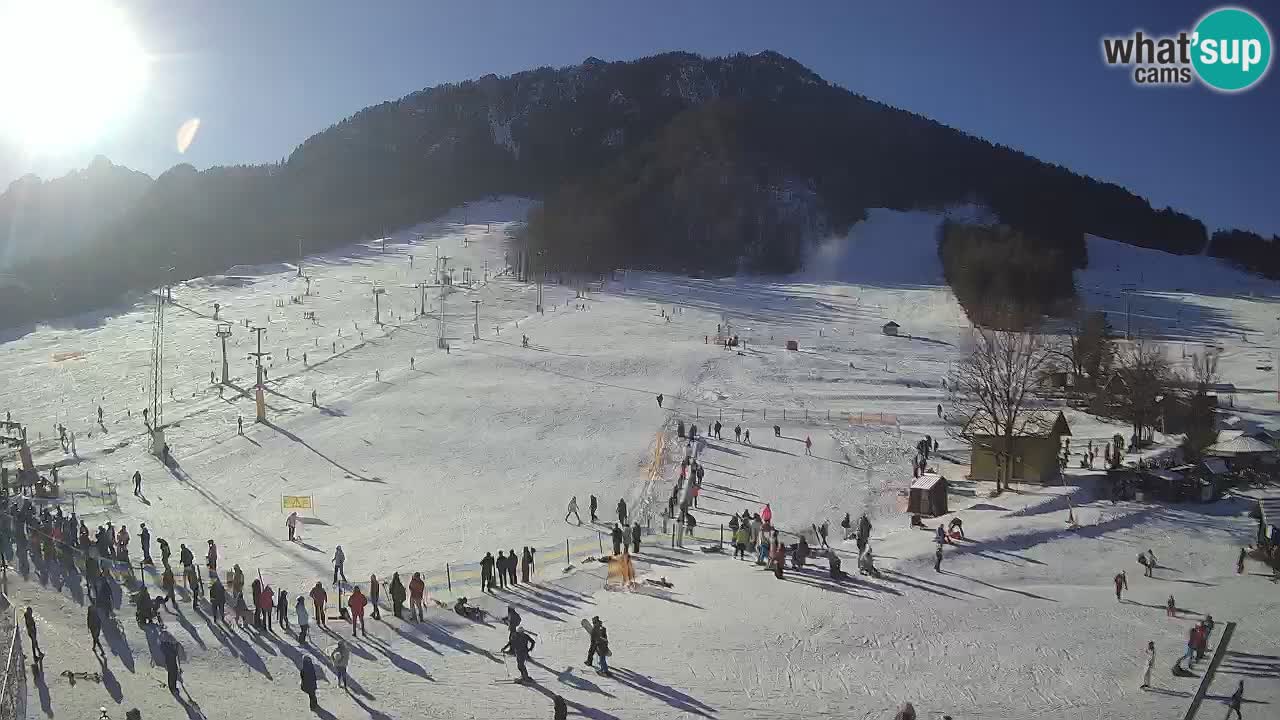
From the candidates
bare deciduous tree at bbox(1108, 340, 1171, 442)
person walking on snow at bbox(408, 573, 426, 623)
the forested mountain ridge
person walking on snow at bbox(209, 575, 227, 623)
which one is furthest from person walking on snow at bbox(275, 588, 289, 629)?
the forested mountain ridge

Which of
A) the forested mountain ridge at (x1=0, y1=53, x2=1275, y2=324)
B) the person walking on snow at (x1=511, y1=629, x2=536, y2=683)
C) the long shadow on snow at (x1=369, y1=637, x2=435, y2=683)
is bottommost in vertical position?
the long shadow on snow at (x1=369, y1=637, x2=435, y2=683)

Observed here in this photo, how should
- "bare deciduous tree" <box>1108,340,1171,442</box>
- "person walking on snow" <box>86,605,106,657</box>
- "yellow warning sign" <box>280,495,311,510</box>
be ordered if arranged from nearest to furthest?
1. "person walking on snow" <box>86,605,106,657</box>
2. "yellow warning sign" <box>280,495,311,510</box>
3. "bare deciduous tree" <box>1108,340,1171,442</box>

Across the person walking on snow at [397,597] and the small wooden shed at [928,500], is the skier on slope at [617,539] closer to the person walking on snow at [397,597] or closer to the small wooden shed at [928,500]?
the person walking on snow at [397,597]

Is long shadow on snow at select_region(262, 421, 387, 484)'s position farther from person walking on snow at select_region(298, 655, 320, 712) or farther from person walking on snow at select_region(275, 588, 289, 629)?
person walking on snow at select_region(298, 655, 320, 712)

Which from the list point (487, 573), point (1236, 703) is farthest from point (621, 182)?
point (1236, 703)

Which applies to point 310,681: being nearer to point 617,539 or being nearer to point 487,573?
point 487,573

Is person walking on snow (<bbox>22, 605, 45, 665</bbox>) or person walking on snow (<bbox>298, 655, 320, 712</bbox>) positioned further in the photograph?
person walking on snow (<bbox>22, 605, 45, 665</bbox>)

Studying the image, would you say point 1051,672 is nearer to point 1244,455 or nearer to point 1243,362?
point 1244,455

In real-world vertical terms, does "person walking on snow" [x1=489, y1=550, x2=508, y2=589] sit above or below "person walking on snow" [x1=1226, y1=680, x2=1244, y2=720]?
below
